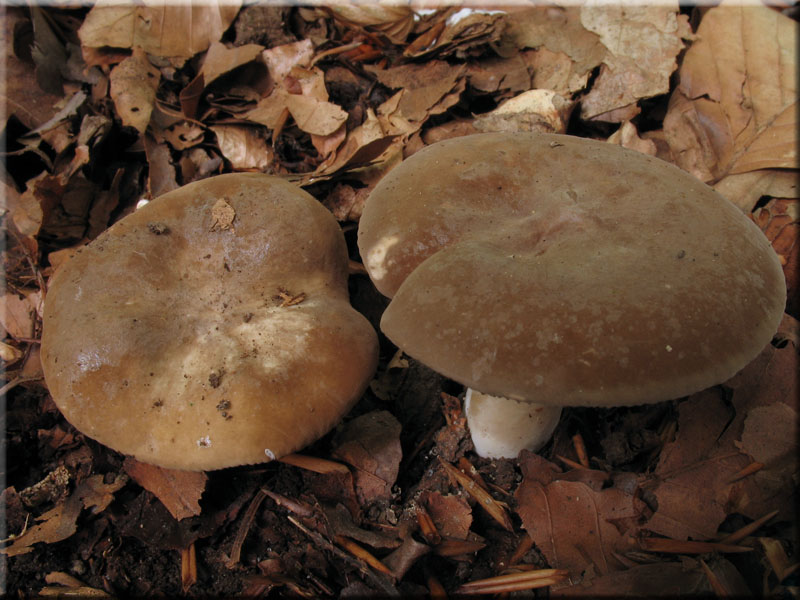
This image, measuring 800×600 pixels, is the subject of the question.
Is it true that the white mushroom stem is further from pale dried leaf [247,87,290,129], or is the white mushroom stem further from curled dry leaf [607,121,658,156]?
pale dried leaf [247,87,290,129]

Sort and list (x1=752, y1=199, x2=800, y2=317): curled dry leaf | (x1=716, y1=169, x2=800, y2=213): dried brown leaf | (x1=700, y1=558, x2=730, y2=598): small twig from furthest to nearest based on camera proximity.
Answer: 1. (x1=716, y1=169, x2=800, y2=213): dried brown leaf
2. (x1=752, y1=199, x2=800, y2=317): curled dry leaf
3. (x1=700, y1=558, x2=730, y2=598): small twig

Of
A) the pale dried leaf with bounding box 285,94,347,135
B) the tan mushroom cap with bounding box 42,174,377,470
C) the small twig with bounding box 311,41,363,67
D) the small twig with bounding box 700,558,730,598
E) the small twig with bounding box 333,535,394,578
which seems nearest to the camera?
the small twig with bounding box 700,558,730,598

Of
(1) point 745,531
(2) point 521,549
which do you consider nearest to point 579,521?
(2) point 521,549

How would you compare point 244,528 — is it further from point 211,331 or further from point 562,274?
point 562,274

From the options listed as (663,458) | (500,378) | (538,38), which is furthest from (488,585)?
(538,38)

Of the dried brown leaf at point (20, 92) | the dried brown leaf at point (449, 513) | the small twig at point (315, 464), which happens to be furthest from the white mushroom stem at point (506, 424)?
the dried brown leaf at point (20, 92)

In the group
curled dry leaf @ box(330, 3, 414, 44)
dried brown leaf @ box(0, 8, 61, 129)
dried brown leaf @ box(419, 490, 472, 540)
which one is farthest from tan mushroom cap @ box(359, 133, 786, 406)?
dried brown leaf @ box(0, 8, 61, 129)
